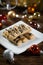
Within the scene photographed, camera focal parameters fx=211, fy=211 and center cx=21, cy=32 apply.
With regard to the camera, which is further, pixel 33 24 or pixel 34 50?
pixel 33 24

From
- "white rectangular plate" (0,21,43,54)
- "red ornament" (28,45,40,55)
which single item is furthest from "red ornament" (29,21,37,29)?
"red ornament" (28,45,40,55)

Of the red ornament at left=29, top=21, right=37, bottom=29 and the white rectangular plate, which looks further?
the red ornament at left=29, top=21, right=37, bottom=29

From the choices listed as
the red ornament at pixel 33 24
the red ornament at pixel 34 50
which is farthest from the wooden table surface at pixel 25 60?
the red ornament at pixel 33 24

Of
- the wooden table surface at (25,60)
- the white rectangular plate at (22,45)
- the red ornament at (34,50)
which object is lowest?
the wooden table surface at (25,60)

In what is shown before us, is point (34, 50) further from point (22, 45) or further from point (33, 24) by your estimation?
point (33, 24)

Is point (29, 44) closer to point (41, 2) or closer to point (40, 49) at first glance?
point (40, 49)

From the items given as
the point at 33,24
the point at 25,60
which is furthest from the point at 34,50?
the point at 33,24

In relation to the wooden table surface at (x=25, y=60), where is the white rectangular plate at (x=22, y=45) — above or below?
above

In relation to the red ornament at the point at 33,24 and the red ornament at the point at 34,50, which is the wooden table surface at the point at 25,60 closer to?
the red ornament at the point at 34,50

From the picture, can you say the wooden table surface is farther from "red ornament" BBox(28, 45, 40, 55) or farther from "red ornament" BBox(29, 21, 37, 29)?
"red ornament" BBox(29, 21, 37, 29)

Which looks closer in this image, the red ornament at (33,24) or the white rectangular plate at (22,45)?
the white rectangular plate at (22,45)

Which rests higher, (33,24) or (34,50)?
(33,24)

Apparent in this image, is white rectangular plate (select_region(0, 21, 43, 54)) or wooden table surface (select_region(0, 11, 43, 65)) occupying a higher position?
white rectangular plate (select_region(0, 21, 43, 54))
